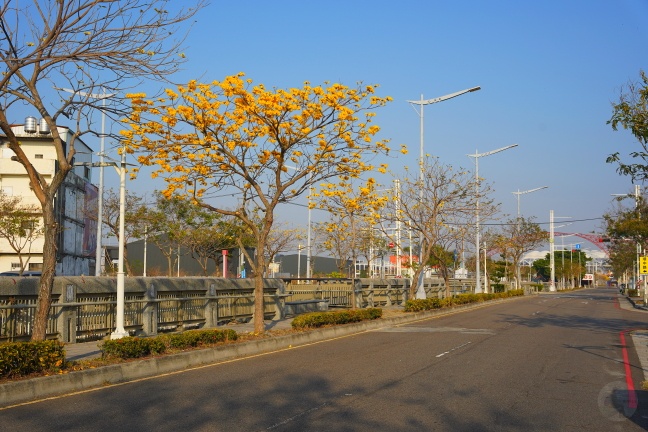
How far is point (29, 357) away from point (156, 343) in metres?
3.34

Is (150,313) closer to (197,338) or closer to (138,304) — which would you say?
(138,304)

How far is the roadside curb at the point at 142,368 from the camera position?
10.7 m

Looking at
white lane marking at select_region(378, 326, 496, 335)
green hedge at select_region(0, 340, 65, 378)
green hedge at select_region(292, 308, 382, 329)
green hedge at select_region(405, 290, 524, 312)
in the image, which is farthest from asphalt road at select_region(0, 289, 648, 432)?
green hedge at select_region(405, 290, 524, 312)

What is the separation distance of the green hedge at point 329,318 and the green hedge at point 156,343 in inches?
169

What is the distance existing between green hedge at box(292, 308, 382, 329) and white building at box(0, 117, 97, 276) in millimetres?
27658

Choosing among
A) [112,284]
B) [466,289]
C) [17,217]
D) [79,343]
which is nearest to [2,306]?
[79,343]

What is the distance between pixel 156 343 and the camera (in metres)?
14.4

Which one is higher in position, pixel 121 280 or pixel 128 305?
pixel 121 280

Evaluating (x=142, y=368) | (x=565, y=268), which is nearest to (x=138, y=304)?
(x=142, y=368)

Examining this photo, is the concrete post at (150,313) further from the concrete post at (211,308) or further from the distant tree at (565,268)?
the distant tree at (565,268)

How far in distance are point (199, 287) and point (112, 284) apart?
3796mm

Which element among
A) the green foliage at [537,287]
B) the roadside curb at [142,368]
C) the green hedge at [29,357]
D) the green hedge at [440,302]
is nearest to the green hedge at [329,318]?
the roadside curb at [142,368]

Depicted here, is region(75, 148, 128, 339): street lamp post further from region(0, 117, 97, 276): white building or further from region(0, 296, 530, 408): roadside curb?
region(0, 117, 97, 276): white building

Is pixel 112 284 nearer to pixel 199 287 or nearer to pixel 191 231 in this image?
pixel 199 287
